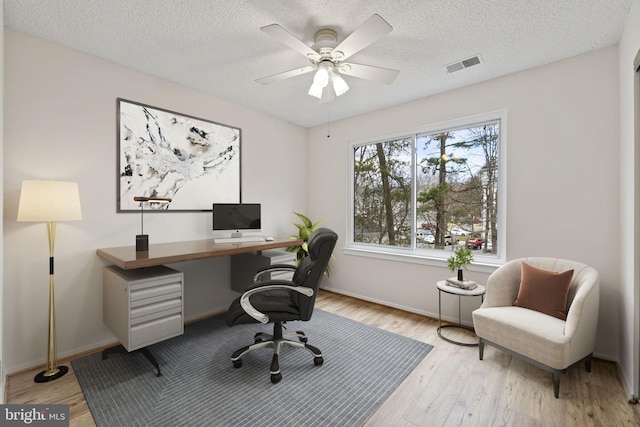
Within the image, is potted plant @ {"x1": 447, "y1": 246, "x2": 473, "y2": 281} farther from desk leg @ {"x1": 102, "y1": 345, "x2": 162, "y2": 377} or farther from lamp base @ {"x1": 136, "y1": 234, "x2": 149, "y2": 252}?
lamp base @ {"x1": 136, "y1": 234, "x2": 149, "y2": 252}

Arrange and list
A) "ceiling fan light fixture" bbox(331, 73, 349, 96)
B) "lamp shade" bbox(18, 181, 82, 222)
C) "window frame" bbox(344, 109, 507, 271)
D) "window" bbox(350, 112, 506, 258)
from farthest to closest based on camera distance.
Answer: "window" bbox(350, 112, 506, 258) < "window frame" bbox(344, 109, 507, 271) < "ceiling fan light fixture" bbox(331, 73, 349, 96) < "lamp shade" bbox(18, 181, 82, 222)

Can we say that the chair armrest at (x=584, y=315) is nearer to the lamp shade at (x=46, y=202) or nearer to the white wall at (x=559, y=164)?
the white wall at (x=559, y=164)

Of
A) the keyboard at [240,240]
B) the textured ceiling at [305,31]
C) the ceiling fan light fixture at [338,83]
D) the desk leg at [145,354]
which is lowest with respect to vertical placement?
the desk leg at [145,354]

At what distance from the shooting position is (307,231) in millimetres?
4203

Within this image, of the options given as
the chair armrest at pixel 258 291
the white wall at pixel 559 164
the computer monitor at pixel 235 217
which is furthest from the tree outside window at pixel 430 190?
the chair armrest at pixel 258 291

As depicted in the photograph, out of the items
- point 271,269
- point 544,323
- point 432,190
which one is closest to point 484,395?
point 544,323

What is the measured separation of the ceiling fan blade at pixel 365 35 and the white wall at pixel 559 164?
1.78 meters

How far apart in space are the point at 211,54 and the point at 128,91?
0.94 m

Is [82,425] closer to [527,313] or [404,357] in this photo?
[404,357]

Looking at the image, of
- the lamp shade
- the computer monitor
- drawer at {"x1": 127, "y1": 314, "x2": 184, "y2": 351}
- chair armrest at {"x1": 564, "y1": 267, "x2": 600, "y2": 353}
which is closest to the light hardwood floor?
chair armrest at {"x1": 564, "y1": 267, "x2": 600, "y2": 353}

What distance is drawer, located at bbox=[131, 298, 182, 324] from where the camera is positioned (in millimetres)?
2035

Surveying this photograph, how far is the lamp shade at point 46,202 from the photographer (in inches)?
76.0

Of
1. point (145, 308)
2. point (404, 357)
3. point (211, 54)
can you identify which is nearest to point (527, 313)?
point (404, 357)

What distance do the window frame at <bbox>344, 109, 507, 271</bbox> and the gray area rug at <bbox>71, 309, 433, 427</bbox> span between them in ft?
3.66
